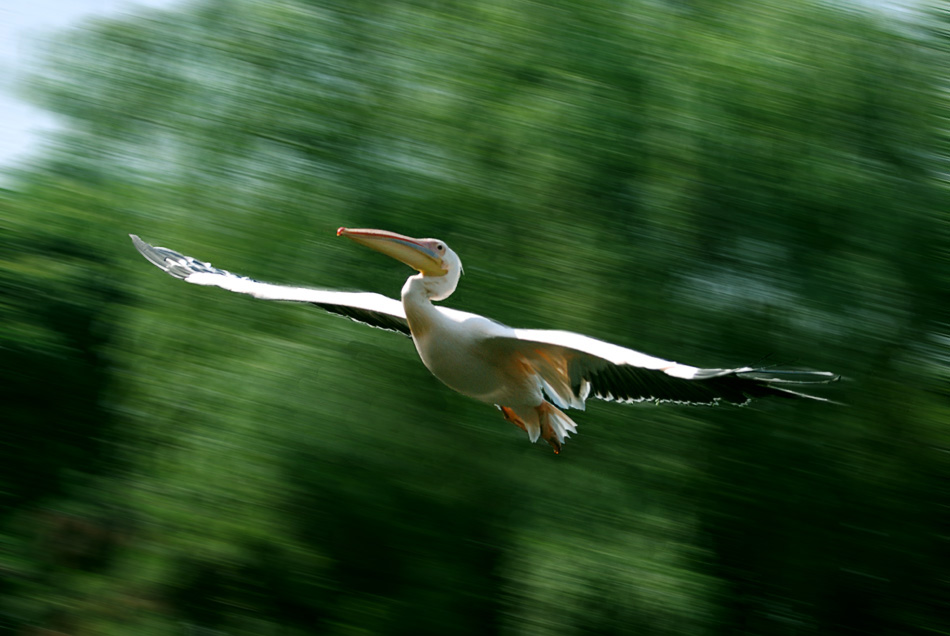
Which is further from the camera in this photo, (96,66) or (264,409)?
(96,66)

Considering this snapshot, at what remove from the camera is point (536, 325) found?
16.7ft

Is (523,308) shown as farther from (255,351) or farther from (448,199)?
(255,351)

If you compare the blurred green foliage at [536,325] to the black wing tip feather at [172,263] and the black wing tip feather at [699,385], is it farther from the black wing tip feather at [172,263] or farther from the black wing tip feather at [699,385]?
the black wing tip feather at [699,385]

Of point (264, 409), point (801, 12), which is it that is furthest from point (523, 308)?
point (801, 12)

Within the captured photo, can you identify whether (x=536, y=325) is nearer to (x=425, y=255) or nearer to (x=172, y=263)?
(x=425, y=255)

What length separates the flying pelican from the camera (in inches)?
126

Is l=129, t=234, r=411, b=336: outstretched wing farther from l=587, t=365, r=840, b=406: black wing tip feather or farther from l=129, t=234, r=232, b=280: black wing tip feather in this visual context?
l=587, t=365, r=840, b=406: black wing tip feather

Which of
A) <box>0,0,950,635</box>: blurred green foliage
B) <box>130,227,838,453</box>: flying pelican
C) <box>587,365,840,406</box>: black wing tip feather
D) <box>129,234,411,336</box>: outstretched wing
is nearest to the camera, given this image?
<box>587,365,840,406</box>: black wing tip feather

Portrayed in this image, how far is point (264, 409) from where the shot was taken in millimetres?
5160

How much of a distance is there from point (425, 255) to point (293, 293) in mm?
759

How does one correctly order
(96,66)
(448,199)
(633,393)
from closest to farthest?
(633,393) → (448,199) → (96,66)

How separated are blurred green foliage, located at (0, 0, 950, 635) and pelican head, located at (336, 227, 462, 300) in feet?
5.25

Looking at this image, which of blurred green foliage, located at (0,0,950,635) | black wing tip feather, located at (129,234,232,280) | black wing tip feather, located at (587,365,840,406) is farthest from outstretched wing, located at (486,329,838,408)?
black wing tip feather, located at (129,234,232,280)

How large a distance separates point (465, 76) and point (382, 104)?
1.83ft
